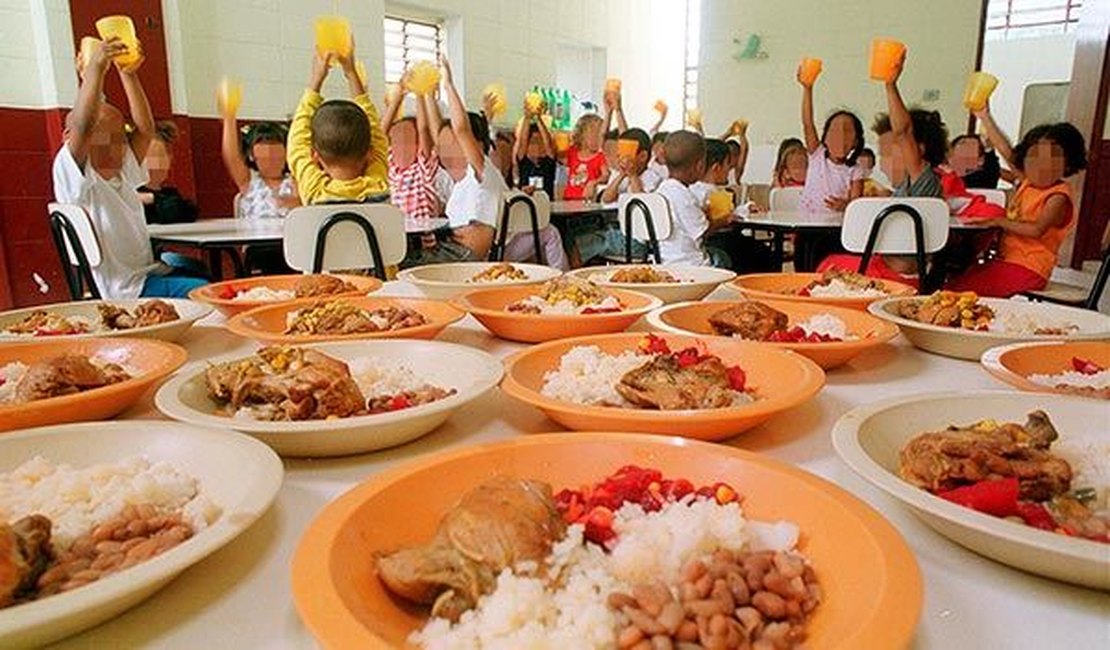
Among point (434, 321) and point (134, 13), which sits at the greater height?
point (134, 13)

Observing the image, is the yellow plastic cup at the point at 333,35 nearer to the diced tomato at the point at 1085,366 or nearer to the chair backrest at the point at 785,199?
the diced tomato at the point at 1085,366

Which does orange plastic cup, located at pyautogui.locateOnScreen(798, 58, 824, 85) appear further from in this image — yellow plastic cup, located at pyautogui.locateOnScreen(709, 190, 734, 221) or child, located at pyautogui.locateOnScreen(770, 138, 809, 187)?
child, located at pyautogui.locateOnScreen(770, 138, 809, 187)

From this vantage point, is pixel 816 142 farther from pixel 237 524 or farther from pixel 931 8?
pixel 237 524

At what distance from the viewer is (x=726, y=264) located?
4840 mm

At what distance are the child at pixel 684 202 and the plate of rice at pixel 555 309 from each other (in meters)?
2.44

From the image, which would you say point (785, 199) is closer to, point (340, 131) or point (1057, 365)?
point (340, 131)

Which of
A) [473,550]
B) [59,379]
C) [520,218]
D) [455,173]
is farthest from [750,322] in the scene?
[455,173]

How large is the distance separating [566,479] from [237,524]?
0.33m

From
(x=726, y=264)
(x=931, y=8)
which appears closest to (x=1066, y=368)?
(x=726, y=264)

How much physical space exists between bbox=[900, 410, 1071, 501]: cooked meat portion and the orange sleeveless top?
3662 millimetres

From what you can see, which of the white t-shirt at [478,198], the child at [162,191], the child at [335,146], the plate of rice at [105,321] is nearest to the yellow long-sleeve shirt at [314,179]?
the child at [335,146]

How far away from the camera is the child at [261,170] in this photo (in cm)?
484

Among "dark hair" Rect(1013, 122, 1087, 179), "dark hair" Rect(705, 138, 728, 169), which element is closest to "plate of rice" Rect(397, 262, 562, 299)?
"dark hair" Rect(1013, 122, 1087, 179)

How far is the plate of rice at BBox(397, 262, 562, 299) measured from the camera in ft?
5.82
